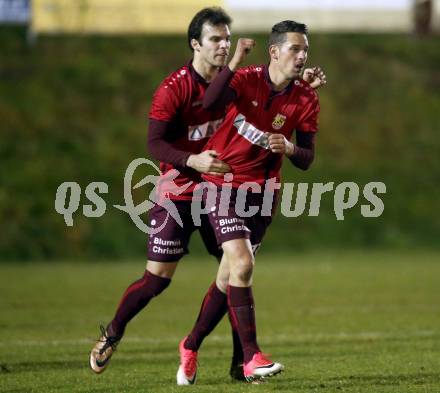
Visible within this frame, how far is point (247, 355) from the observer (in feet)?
21.8

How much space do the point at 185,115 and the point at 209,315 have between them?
49.2 inches

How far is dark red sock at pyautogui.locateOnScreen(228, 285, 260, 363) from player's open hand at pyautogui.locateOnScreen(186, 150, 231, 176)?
2.44 ft

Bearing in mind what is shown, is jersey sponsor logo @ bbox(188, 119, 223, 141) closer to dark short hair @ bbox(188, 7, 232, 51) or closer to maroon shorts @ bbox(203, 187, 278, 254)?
maroon shorts @ bbox(203, 187, 278, 254)

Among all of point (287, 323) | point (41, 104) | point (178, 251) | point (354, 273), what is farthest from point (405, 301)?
point (41, 104)

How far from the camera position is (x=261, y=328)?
1064 centimetres

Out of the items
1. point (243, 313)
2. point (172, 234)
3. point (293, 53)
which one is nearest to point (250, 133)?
point (293, 53)

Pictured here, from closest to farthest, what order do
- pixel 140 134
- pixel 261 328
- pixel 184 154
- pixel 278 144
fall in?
pixel 278 144 → pixel 184 154 → pixel 261 328 → pixel 140 134

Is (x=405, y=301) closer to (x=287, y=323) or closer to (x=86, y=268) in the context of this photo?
(x=287, y=323)

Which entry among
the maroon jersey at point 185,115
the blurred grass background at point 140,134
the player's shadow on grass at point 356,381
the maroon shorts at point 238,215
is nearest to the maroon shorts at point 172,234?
the maroon jersey at point 185,115

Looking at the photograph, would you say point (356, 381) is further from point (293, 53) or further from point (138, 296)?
point (293, 53)

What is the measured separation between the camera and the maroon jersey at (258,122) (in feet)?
22.7

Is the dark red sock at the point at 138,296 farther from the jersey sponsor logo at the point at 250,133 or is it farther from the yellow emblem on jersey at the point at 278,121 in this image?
the yellow emblem on jersey at the point at 278,121

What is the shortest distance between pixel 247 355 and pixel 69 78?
2024 centimetres

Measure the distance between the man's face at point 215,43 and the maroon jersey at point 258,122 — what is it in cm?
18
